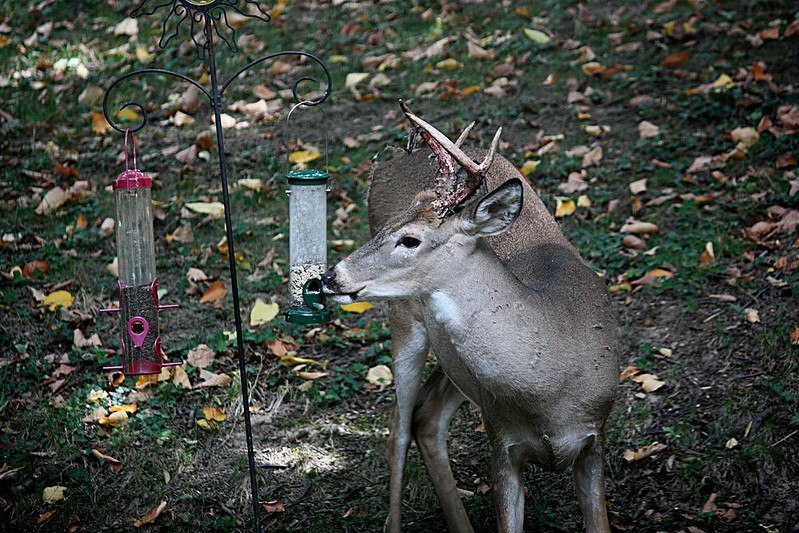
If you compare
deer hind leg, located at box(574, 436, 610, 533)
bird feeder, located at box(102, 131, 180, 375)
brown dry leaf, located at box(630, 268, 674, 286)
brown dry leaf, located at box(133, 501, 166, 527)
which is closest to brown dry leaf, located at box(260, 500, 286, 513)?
brown dry leaf, located at box(133, 501, 166, 527)

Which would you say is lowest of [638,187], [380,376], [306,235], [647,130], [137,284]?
[380,376]

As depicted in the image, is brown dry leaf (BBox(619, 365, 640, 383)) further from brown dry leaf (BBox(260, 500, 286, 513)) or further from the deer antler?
the deer antler

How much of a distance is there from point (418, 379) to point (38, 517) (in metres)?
1.75

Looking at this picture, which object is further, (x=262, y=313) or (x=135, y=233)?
(x=262, y=313)

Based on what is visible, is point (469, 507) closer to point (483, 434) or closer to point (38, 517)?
point (483, 434)

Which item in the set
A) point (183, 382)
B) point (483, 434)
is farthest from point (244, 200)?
point (483, 434)

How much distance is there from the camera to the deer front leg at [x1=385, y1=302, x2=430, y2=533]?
4.25m

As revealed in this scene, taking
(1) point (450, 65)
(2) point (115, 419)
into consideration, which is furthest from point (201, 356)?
(1) point (450, 65)

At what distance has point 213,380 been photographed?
5.16 metres

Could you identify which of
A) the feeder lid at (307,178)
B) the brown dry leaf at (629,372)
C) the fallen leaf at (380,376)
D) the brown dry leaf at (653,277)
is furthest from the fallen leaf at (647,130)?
the feeder lid at (307,178)

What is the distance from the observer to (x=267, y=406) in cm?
512

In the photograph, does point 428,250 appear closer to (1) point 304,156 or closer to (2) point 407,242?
(2) point 407,242

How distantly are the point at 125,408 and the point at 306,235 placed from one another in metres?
1.71

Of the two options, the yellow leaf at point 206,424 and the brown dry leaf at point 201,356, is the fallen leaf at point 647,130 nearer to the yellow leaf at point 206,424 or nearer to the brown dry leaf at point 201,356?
the brown dry leaf at point 201,356
